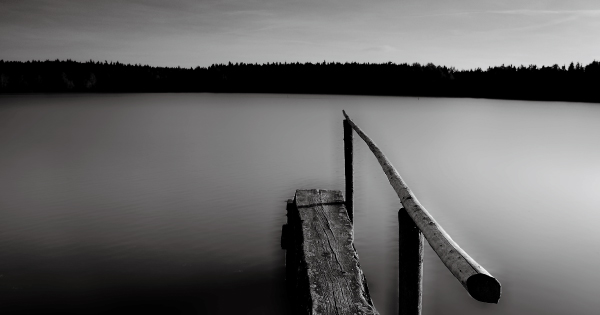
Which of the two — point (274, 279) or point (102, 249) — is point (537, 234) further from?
point (102, 249)

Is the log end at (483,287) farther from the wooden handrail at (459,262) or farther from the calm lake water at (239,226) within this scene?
the calm lake water at (239,226)

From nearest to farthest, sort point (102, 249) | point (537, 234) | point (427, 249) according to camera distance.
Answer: point (102, 249) → point (427, 249) → point (537, 234)

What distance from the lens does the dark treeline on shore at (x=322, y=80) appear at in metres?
96.9

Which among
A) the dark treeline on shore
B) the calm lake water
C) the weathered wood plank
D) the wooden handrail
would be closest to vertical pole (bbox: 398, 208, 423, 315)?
the wooden handrail

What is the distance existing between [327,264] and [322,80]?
128725 millimetres

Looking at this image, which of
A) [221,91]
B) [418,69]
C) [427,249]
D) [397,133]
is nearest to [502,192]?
[427,249]

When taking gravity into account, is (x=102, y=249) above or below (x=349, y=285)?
below

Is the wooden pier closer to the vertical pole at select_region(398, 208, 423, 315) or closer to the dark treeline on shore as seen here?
the vertical pole at select_region(398, 208, 423, 315)

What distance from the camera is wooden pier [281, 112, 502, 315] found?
67.1 inches

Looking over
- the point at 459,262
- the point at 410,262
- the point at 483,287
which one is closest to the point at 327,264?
the point at 410,262

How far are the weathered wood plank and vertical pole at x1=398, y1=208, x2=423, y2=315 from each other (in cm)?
35

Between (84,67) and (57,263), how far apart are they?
14846cm

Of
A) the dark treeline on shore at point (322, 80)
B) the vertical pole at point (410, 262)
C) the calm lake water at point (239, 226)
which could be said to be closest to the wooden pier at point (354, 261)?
the vertical pole at point (410, 262)

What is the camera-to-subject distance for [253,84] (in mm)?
142250
